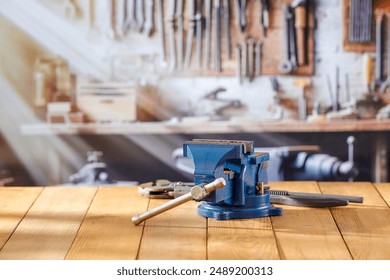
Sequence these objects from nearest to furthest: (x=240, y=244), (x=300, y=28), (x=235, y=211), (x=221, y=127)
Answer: (x=240, y=244) → (x=235, y=211) → (x=221, y=127) → (x=300, y=28)

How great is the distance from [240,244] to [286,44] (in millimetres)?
2421

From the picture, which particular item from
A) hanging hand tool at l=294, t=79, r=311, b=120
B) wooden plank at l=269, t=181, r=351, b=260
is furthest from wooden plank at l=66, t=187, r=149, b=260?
hanging hand tool at l=294, t=79, r=311, b=120

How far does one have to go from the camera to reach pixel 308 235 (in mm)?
2453

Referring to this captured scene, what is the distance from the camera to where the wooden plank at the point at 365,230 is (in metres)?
2.26

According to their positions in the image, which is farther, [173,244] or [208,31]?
[208,31]

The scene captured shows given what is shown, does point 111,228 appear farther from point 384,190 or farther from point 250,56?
point 250,56

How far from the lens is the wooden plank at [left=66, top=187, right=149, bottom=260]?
2.27 meters

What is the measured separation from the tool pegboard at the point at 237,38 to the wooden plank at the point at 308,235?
1812mm

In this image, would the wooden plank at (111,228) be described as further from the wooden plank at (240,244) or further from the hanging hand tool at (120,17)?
the hanging hand tool at (120,17)

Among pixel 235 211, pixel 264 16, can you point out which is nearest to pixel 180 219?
pixel 235 211

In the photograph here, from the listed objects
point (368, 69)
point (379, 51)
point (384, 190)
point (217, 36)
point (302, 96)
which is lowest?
point (384, 190)

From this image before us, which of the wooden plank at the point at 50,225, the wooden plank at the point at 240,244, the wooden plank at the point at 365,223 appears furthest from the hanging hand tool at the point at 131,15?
the wooden plank at the point at 240,244

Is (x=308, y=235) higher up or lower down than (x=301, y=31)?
lower down
